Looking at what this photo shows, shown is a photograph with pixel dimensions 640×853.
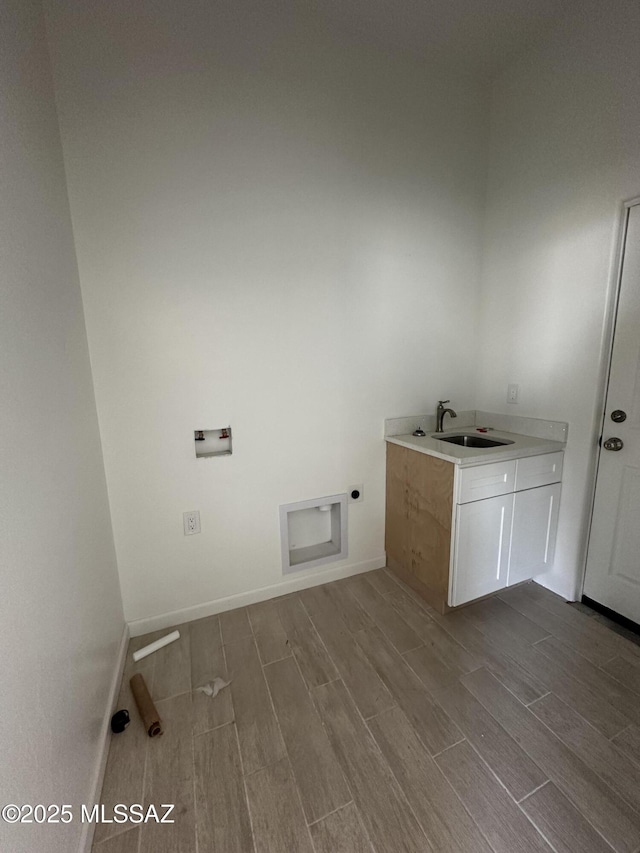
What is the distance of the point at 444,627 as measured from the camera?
181cm

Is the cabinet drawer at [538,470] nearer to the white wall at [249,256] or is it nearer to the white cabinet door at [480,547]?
the white cabinet door at [480,547]

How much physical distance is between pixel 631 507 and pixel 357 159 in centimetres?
226

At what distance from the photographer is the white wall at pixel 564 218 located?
1.62 m

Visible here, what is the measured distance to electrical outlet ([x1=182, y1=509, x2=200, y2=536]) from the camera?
183 cm

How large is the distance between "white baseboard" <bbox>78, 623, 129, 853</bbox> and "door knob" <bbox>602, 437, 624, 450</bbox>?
245 cm

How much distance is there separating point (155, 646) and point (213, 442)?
1.01 metres

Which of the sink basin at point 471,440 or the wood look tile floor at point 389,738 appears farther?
the sink basin at point 471,440

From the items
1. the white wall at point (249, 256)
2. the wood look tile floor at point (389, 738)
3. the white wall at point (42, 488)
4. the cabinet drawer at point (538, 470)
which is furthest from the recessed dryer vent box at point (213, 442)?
the cabinet drawer at point (538, 470)

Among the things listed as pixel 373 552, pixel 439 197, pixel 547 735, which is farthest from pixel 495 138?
pixel 547 735

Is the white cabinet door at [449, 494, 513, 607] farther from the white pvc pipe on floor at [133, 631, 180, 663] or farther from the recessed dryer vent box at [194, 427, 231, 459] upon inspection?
the white pvc pipe on floor at [133, 631, 180, 663]

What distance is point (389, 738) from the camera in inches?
50.3

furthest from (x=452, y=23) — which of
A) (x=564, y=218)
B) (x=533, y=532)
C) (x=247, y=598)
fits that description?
(x=247, y=598)

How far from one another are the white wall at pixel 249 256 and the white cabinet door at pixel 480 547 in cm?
63

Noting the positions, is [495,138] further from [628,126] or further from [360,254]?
[360,254]
